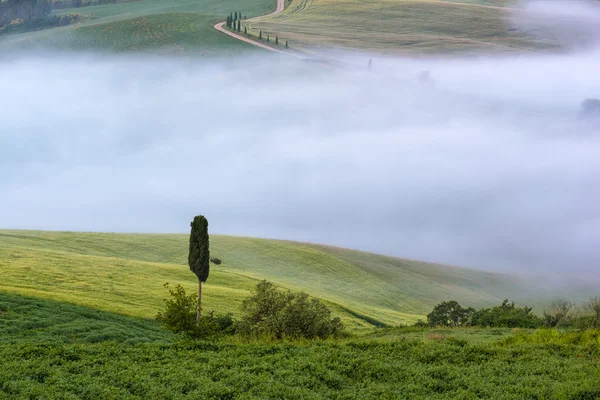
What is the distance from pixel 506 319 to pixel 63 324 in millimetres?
30955

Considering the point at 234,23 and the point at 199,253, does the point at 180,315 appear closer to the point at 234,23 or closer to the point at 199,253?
the point at 199,253

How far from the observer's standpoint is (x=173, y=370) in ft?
81.9

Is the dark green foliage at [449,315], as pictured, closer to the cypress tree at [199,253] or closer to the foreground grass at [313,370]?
the cypress tree at [199,253]

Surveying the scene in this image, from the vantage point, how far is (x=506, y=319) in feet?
172

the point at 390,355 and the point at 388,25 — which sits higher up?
the point at 388,25

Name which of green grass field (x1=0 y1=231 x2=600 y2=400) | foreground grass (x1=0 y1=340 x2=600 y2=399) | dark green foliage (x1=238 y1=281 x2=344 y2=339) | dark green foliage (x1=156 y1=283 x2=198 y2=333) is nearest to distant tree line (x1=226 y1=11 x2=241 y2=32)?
green grass field (x1=0 y1=231 x2=600 y2=400)

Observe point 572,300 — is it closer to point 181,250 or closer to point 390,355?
point 181,250

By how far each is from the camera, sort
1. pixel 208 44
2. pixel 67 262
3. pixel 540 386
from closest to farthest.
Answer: pixel 540 386
pixel 67 262
pixel 208 44

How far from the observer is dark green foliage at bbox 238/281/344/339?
136 ft

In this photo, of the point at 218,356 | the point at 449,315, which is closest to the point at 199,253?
the point at 218,356

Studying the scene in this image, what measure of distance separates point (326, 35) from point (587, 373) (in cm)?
17938

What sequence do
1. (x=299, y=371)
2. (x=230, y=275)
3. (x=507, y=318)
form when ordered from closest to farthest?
(x=299, y=371) → (x=507, y=318) → (x=230, y=275)

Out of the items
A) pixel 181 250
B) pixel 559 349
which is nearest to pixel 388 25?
pixel 181 250

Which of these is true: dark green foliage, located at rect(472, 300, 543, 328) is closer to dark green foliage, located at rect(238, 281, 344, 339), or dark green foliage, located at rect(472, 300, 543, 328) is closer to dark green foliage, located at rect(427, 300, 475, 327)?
dark green foliage, located at rect(427, 300, 475, 327)
